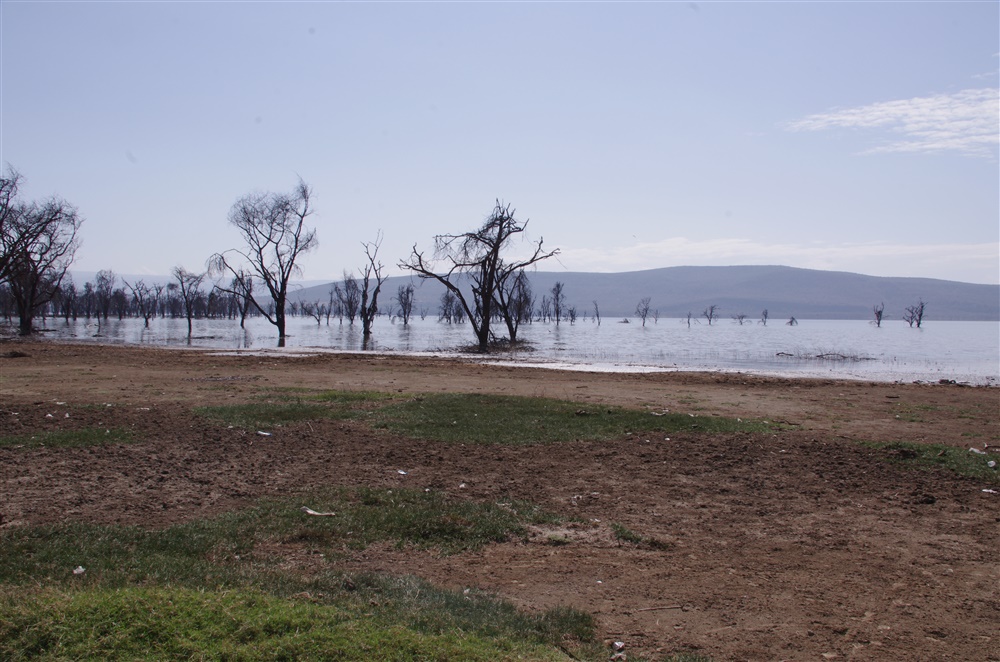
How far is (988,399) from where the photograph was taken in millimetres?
17953

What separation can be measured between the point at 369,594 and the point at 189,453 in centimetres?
512

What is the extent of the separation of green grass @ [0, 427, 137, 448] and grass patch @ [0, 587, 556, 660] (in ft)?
18.1

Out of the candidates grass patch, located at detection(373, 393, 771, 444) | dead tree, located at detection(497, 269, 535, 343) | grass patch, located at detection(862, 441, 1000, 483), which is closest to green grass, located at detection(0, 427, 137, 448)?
grass patch, located at detection(373, 393, 771, 444)

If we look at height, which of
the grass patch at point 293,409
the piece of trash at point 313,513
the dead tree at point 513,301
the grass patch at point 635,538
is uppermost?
the dead tree at point 513,301

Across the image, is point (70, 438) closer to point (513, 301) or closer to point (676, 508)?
point (676, 508)

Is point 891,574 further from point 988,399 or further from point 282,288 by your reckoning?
point 282,288

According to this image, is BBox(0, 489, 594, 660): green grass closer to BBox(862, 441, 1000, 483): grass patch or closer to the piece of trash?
the piece of trash

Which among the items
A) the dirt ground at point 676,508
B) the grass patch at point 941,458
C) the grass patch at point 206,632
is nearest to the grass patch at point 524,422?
the dirt ground at point 676,508

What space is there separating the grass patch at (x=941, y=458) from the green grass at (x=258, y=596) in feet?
19.6

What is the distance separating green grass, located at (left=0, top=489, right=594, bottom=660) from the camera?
3668 millimetres

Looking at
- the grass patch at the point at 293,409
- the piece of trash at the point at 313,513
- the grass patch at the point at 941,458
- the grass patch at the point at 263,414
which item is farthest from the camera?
the grass patch at the point at 293,409

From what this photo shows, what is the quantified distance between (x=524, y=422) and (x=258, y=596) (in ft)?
25.7

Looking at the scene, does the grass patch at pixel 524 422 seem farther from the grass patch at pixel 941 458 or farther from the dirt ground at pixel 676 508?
the grass patch at pixel 941 458

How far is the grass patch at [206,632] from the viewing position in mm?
3564
